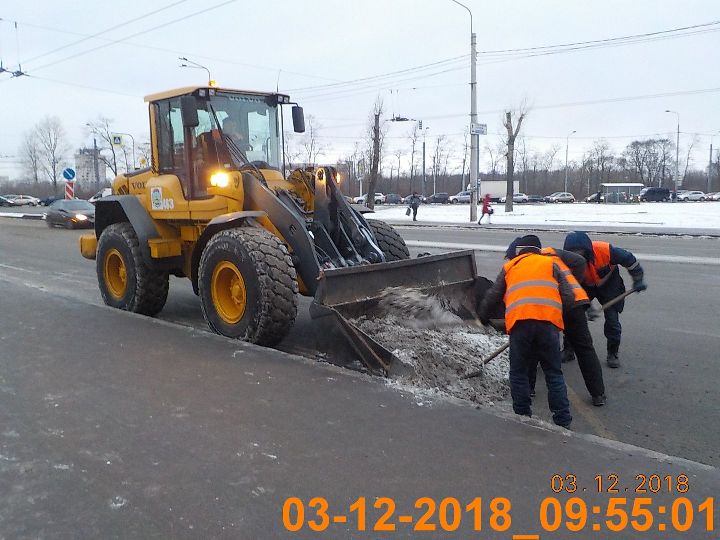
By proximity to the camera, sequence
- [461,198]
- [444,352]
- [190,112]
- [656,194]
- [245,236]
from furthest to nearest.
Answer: [656,194], [461,198], [190,112], [245,236], [444,352]

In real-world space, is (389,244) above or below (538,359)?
above

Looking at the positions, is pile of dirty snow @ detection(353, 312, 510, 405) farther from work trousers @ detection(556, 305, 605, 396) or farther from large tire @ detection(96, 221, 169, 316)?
large tire @ detection(96, 221, 169, 316)

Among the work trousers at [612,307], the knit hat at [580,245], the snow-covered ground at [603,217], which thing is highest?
the knit hat at [580,245]

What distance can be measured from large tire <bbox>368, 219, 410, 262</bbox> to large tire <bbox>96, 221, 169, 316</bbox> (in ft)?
9.33

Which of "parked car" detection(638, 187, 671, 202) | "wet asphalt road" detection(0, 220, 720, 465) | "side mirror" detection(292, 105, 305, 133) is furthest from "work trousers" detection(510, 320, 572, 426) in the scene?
"parked car" detection(638, 187, 671, 202)

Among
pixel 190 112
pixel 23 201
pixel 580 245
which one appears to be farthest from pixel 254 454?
pixel 23 201

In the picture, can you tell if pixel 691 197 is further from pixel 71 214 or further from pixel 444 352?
pixel 444 352

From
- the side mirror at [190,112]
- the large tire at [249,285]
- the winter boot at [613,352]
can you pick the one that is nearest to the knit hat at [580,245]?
the winter boot at [613,352]

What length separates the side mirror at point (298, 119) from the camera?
7.84m

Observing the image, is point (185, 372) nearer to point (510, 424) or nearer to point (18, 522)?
point (18, 522)

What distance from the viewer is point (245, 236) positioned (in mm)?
5898

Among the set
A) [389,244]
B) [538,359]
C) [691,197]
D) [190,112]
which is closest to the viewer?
[538,359]

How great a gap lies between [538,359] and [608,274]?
1.91 m

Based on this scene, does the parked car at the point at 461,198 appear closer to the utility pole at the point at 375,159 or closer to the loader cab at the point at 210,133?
the utility pole at the point at 375,159
